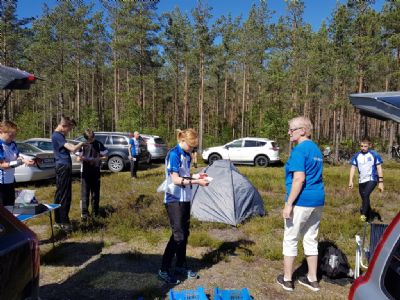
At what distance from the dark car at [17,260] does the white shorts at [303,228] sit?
8.76 ft

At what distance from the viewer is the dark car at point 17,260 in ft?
5.84

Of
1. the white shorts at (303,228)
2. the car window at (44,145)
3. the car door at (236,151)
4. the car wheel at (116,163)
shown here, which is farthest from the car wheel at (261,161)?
the white shorts at (303,228)

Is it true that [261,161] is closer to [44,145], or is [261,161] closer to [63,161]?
[44,145]

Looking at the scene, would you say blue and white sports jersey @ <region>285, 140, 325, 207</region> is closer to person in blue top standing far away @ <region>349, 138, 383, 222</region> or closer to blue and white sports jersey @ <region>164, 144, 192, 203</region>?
blue and white sports jersey @ <region>164, 144, 192, 203</region>

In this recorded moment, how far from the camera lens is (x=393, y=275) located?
5.25 ft

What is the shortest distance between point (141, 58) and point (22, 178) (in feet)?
68.8

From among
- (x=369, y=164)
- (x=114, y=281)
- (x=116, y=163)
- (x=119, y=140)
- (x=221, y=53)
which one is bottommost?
(x=114, y=281)

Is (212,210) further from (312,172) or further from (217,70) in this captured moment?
(217,70)

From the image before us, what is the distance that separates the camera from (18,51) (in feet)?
107

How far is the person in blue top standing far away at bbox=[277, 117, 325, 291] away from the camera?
3.65 metres

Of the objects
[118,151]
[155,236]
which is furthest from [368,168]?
[118,151]

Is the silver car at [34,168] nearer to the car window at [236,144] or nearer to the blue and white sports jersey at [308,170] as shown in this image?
the blue and white sports jersey at [308,170]

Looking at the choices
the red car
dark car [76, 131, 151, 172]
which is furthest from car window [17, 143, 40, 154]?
the red car

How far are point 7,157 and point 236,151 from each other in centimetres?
→ 1464
